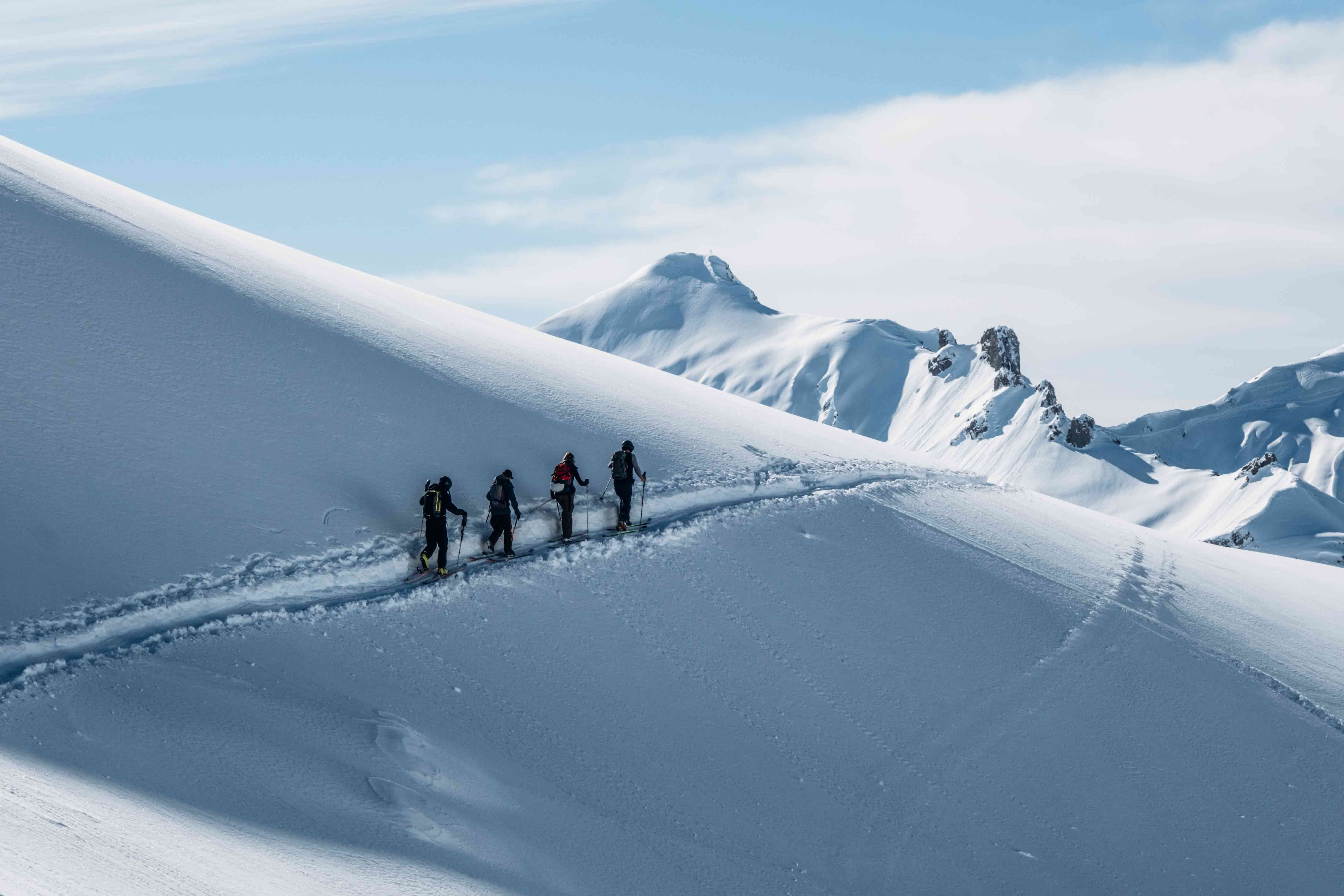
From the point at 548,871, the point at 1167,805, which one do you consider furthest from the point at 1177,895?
the point at 548,871

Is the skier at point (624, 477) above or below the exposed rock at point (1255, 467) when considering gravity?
below

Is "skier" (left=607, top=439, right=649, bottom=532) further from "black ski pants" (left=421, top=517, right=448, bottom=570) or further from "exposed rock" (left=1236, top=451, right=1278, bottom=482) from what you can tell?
"exposed rock" (left=1236, top=451, right=1278, bottom=482)

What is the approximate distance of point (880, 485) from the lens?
78.9 ft

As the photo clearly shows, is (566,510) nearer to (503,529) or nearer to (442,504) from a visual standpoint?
(503,529)

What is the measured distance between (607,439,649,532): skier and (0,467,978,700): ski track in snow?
40 cm

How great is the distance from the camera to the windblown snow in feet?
38.8

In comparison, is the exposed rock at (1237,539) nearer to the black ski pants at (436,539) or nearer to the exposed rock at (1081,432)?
the exposed rock at (1081,432)

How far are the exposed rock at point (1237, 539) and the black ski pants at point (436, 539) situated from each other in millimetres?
153804

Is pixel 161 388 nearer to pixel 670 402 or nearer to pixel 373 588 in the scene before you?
pixel 373 588

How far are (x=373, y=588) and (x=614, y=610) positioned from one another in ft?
11.1

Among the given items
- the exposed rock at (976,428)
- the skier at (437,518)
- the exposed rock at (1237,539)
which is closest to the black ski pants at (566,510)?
the skier at (437,518)

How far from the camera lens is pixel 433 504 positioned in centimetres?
1585

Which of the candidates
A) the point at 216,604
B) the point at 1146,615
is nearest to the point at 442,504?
the point at 216,604

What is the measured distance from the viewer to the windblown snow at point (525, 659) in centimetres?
1182
